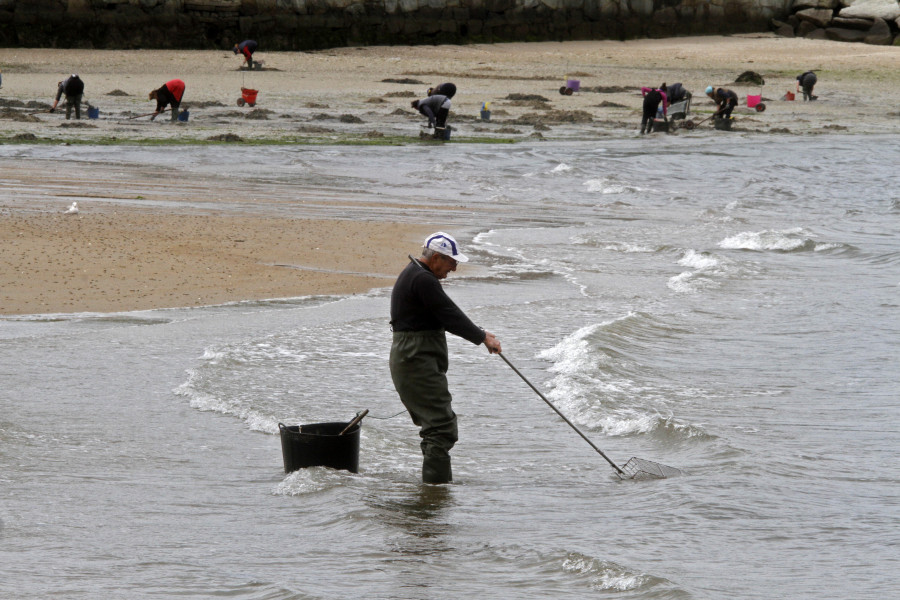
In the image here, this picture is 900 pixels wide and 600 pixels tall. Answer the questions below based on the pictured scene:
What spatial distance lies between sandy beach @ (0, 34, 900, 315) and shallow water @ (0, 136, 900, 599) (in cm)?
126

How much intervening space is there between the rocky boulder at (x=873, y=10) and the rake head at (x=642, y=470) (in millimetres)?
57425

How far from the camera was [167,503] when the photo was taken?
247 inches

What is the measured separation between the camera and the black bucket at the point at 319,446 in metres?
6.44

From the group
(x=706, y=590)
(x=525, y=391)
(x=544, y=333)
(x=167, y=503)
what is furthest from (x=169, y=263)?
(x=706, y=590)

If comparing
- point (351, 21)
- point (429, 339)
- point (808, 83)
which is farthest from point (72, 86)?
point (351, 21)

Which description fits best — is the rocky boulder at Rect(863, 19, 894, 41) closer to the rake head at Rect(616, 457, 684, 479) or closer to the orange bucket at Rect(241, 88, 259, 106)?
the orange bucket at Rect(241, 88, 259, 106)

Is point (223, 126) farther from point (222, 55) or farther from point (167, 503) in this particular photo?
point (167, 503)

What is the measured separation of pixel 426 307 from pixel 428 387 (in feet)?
1.59

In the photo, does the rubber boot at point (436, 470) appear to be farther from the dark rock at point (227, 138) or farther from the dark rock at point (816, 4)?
the dark rock at point (816, 4)

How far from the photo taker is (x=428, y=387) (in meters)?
6.49

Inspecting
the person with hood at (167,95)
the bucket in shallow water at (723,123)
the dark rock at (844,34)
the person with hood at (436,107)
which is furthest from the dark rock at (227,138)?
the dark rock at (844,34)

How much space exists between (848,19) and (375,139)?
133 feet

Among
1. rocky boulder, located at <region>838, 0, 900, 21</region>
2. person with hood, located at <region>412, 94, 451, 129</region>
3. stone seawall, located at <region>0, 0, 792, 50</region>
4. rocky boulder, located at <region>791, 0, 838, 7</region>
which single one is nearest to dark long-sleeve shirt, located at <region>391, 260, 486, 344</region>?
person with hood, located at <region>412, 94, 451, 129</region>

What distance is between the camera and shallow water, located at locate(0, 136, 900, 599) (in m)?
5.50
